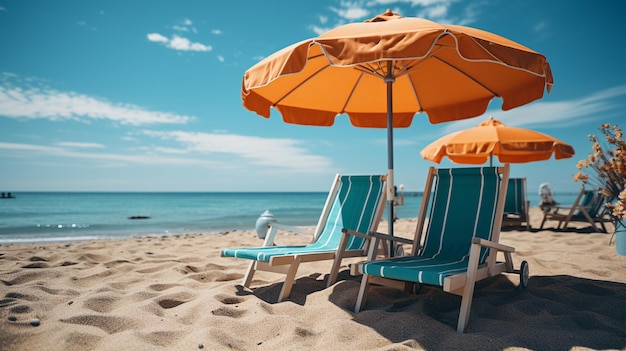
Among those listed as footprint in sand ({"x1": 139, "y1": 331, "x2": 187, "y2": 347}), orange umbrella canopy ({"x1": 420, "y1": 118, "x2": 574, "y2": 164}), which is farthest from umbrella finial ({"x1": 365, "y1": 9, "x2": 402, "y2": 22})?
orange umbrella canopy ({"x1": 420, "y1": 118, "x2": 574, "y2": 164})

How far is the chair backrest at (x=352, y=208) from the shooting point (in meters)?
3.71

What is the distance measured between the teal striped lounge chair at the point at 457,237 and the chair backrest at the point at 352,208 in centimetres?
47

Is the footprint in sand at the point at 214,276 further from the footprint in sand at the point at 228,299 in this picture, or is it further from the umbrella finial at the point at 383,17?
the umbrella finial at the point at 383,17

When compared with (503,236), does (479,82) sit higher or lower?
higher

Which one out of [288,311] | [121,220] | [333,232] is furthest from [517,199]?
[121,220]

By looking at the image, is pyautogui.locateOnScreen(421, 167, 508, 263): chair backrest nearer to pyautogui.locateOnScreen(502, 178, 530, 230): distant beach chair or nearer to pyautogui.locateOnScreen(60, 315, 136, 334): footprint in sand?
pyautogui.locateOnScreen(60, 315, 136, 334): footprint in sand

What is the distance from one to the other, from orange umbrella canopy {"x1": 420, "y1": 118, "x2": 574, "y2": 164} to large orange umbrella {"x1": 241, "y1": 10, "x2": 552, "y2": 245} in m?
2.05

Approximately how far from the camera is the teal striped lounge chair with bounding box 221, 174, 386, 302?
3.07m

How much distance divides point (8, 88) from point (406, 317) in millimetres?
15299

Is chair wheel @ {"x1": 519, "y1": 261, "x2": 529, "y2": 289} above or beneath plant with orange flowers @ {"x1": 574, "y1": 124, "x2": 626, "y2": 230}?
beneath

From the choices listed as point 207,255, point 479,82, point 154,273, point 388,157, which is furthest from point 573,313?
point 207,255

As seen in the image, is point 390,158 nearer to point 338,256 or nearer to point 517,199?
point 338,256

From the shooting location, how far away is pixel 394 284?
2957 mm

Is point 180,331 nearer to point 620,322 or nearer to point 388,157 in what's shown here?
point 388,157
